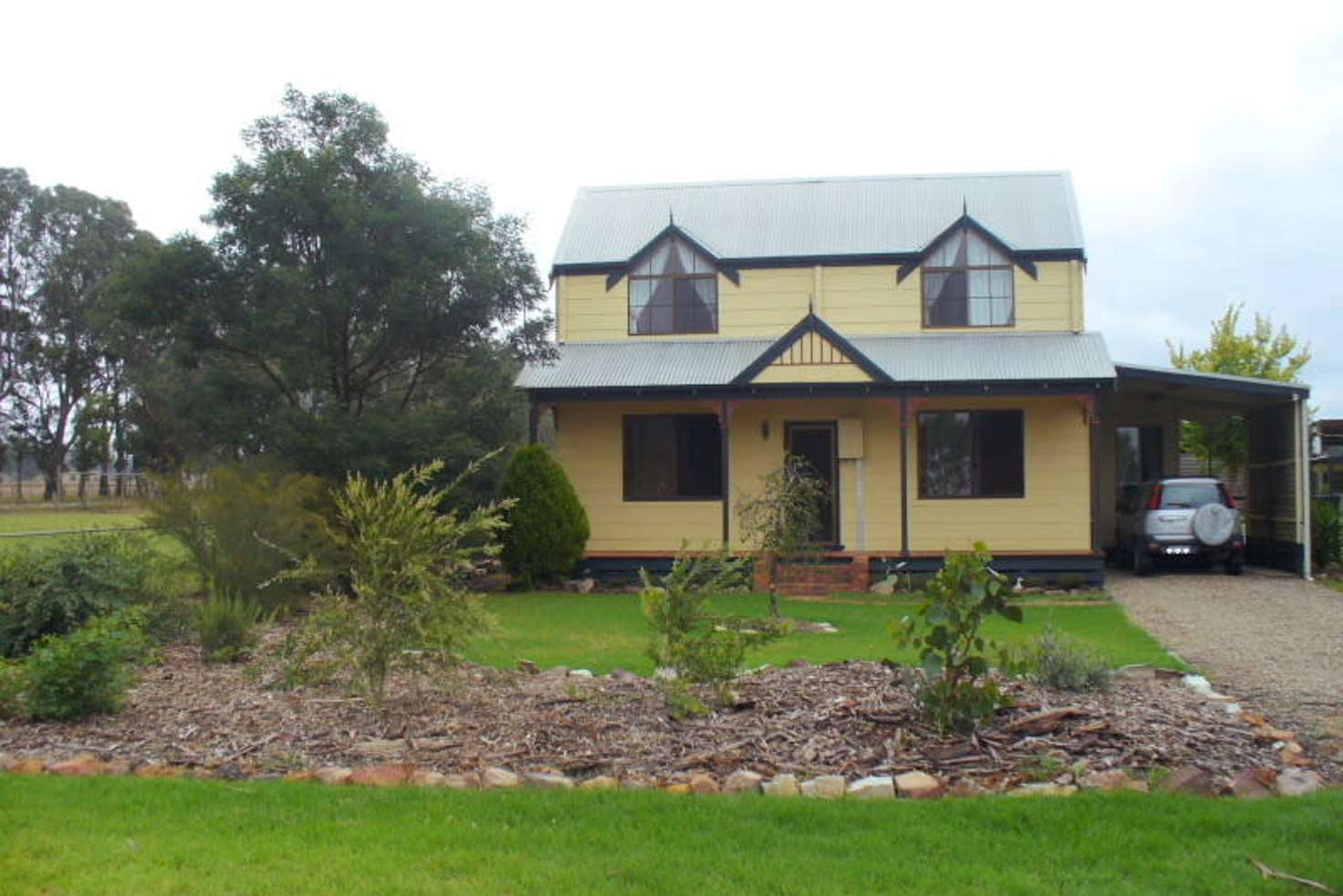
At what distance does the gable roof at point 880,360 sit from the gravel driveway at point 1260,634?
144 inches

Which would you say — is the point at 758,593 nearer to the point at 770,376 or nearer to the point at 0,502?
the point at 770,376

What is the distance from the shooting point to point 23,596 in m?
10.3

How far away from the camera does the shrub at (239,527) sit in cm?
1330

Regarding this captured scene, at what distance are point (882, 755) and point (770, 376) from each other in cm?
1246

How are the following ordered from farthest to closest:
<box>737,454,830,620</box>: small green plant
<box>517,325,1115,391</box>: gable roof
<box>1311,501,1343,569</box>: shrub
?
<box>1311,501,1343,569</box>: shrub < <box>517,325,1115,391</box>: gable roof < <box>737,454,830,620</box>: small green plant

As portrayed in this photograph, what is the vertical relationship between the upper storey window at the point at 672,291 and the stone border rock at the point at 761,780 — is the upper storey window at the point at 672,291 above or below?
above

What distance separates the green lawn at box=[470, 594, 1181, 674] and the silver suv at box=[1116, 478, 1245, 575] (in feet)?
13.4

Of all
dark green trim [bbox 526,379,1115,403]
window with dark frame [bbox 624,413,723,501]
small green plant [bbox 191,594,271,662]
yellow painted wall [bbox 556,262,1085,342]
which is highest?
yellow painted wall [bbox 556,262,1085,342]

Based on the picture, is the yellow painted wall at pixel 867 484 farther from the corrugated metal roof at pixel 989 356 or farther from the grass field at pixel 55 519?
the grass field at pixel 55 519

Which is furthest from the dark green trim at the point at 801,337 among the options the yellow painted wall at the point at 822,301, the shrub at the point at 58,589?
the shrub at the point at 58,589

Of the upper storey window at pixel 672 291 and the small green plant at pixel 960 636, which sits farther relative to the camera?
the upper storey window at pixel 672 291

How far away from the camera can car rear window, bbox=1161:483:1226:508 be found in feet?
65.2

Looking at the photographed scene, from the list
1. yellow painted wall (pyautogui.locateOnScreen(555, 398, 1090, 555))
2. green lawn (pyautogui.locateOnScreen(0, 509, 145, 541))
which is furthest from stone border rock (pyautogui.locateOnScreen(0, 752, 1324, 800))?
green lawn (pyautogui.locateOnScreen(0, 509, 145, 541))

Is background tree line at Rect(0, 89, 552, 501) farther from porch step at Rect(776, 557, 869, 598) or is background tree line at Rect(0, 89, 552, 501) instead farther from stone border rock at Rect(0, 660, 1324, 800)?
stone border rock at Rect(0, 660, 1324, 800)
